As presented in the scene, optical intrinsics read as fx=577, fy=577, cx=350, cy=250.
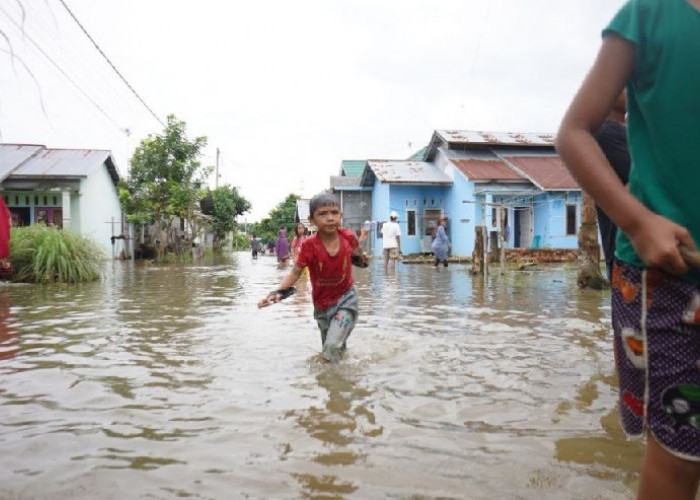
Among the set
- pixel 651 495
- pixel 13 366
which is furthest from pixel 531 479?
pixel 13 366

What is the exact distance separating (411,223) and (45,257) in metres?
16.4

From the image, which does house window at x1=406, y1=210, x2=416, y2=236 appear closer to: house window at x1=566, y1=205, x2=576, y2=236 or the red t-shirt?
house window at x1=566, y1=205, x2=576, y2=236

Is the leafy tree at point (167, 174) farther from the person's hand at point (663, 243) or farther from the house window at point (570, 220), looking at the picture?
the person's hand at point (663, 243)

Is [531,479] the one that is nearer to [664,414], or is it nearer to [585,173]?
[664,414]

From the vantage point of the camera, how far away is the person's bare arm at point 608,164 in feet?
4.08

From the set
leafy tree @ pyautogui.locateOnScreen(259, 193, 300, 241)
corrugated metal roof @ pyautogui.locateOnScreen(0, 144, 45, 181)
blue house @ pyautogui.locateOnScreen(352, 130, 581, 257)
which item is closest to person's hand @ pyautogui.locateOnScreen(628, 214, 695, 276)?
blue house @ pyautogui.locateOnScreen(352, 130, 581, 257)

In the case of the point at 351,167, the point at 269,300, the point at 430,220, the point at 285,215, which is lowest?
the point at 269,300

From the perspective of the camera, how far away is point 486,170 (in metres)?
23.1

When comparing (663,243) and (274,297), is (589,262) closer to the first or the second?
(274,297)

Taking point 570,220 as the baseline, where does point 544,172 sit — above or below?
above

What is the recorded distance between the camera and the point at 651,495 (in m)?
1.33

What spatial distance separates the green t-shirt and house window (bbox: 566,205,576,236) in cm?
2246

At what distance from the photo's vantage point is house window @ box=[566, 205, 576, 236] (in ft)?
73.7

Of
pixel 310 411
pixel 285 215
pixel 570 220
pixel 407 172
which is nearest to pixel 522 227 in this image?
pixel 570 220
